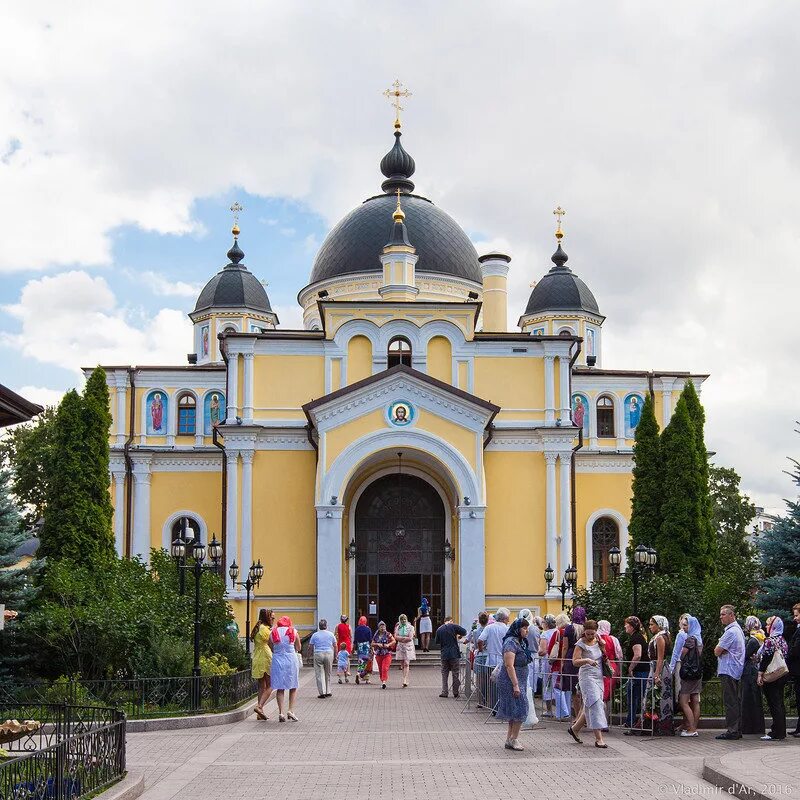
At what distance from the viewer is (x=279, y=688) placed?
1816 centimetres

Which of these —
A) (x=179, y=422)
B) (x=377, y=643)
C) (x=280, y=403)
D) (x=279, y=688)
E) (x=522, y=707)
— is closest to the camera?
(x=522, y=707)

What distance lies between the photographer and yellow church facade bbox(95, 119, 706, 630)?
111ft

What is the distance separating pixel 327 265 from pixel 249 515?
14022mm

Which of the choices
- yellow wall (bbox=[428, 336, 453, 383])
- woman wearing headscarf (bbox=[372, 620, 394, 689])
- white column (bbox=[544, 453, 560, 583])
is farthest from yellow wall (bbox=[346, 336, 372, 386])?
woman wearing headscarf (bbox=[372, 620, 394, 689])

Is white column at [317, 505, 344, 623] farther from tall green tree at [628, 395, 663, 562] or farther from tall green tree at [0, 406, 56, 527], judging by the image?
tall green tree at [0, 406, 56, 527]

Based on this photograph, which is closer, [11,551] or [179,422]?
[11,551]

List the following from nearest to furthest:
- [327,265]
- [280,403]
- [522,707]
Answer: [522,707]
[280,403]
[327,265]

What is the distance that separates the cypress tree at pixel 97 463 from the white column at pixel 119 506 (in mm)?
16748

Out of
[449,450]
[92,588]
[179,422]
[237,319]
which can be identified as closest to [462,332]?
[449,450]

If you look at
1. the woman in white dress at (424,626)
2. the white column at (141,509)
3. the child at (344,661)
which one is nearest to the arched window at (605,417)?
the woman in white dress at (424,626)

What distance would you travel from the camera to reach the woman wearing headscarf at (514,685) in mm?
13906

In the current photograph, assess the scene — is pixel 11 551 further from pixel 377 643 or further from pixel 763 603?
pixel 763 603

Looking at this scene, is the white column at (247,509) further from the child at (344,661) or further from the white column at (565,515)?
the white column at (565,515)

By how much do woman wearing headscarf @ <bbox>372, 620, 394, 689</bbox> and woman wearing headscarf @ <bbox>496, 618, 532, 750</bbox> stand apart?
36.6 ft
